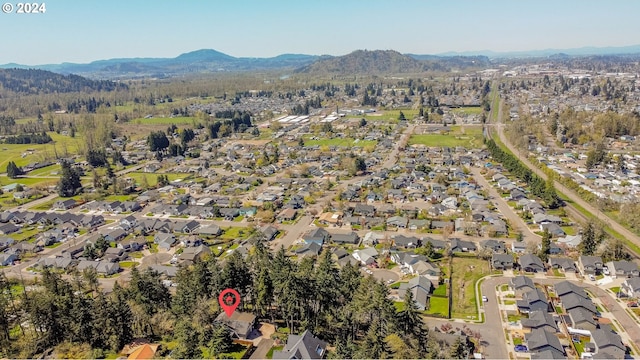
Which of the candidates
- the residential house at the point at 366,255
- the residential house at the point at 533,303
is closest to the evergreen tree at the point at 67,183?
the residential house at the point at 366,255

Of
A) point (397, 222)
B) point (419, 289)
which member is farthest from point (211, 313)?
point (397, 222)

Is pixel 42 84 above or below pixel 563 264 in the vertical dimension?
above

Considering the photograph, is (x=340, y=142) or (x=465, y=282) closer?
(x=465, y=282)

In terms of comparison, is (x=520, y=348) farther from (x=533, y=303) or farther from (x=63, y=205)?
(x=63, y=205)

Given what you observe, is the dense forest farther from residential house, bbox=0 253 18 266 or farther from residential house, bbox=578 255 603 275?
residential house, bbox=578 255 603 275

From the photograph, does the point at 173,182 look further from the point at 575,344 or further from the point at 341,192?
the point at 575,344

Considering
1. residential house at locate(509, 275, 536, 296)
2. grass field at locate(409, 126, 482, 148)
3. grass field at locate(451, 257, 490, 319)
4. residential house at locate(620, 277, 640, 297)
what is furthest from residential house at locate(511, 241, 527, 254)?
grass field at locate(409, 126, 482, 148)
